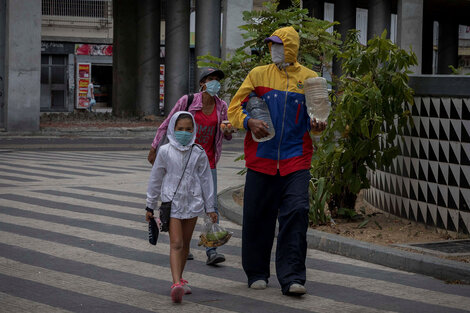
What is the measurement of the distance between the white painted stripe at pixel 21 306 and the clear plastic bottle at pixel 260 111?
6.63 feet

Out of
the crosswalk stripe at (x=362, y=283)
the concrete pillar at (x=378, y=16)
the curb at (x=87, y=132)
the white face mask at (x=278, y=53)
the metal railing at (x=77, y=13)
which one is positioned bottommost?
the crosswalk stripe at (x=362, y=283)

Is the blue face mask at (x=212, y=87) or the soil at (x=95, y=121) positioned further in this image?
the soil at (x=95, y=121)

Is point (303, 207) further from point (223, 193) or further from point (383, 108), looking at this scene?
point (223, 193)

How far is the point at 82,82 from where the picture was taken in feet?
156

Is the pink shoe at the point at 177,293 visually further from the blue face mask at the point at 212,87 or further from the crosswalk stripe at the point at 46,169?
the crosswalk stripe at the point at 46,169

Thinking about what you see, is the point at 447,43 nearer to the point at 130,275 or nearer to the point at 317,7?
the point at 317,7

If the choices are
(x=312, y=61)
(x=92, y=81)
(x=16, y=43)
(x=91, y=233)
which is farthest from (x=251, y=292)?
(x=92, y=81)

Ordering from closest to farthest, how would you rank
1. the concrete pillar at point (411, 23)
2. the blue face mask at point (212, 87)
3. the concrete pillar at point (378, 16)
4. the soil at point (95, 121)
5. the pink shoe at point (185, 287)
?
the pink shoe at point (185, 287), the blue face mask at point (212, 87), the soil at point (95, 121), the concrete pillar at point (411, 23), the concrete pillar at point (378, 16)

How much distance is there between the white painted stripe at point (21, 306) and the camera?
19.8ft

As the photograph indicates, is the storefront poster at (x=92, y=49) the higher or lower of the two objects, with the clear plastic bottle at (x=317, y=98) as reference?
higher

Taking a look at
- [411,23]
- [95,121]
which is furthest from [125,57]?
[411,23]

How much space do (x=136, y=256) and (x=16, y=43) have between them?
1833 cm

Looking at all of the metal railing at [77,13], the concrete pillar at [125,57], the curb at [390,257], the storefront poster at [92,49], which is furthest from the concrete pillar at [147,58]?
the curb at [390,257]

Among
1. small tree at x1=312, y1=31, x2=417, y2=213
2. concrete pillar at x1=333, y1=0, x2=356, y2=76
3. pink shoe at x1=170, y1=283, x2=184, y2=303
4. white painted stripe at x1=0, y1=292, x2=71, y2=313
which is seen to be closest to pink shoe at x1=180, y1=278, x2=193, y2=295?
pink shoe at x1=170, y1=283, x2=184, y2=303
